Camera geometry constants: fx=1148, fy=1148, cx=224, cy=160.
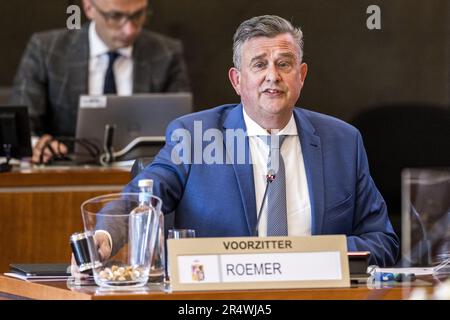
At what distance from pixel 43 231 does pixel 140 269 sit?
75.7 inches

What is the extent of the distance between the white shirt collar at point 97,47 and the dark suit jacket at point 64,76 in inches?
1.5

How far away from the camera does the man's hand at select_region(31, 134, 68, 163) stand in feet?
16.8

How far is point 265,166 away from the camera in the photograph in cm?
309

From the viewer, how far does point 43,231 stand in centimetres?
438

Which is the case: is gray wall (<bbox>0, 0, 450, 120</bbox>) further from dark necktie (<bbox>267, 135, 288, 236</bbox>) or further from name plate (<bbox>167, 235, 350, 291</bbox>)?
name plate (<bbox>167, 235, 350, 291</bbox>)

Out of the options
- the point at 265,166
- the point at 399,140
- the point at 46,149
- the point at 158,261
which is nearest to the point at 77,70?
the point at 46,149

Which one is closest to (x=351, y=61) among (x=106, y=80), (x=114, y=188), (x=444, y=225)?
(x=106, y=80)

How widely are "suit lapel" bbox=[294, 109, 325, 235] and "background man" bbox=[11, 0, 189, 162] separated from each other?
8.23ft

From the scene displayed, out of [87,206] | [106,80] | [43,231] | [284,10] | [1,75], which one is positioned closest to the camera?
[87,206]

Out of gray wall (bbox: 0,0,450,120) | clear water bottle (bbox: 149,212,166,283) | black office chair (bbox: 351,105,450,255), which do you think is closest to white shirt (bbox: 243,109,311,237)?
clear water bottle (bbox: 149,212,166,283)

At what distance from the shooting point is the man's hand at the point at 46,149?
5.12m

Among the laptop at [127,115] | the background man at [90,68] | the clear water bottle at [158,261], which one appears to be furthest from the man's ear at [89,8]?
the clear water bottle at [158,261]

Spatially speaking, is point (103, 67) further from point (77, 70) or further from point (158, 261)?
point (158, 261)
